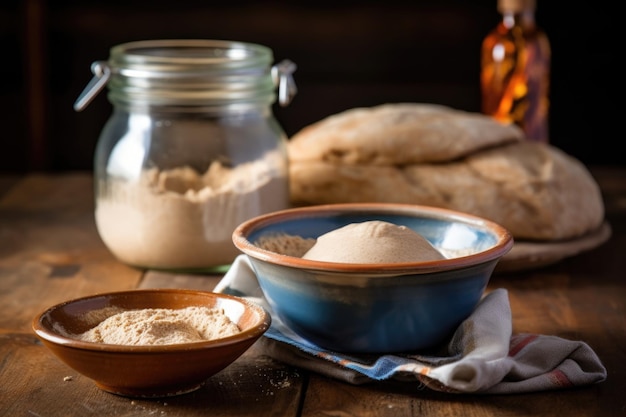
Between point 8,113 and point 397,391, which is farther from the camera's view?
point 8,113

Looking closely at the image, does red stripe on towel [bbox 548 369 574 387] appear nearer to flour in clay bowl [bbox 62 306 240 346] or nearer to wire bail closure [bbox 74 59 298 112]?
flour in clay bowl [bbox 62 306 240 346]

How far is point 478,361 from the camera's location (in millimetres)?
879

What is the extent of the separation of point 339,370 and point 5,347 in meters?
0.38

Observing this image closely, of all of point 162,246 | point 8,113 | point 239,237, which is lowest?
point 8,113

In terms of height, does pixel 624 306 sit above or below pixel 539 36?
below

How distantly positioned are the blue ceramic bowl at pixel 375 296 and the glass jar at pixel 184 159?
1.01 feet

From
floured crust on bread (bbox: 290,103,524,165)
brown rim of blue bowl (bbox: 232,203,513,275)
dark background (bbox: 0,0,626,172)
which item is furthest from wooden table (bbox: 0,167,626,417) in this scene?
dark background (bbox: 0,0,626,172)

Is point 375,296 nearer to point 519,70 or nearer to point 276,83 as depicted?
point 276,83

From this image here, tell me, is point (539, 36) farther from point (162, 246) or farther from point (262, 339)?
point (262, 339)

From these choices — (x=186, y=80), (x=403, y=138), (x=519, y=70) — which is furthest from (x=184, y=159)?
(x=519, y=70)

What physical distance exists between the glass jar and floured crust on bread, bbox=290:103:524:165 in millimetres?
145

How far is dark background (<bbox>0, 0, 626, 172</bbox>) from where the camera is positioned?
2.47m

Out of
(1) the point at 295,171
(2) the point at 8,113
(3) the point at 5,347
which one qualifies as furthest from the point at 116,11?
(3) the point at 5,347

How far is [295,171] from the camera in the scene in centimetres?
156
